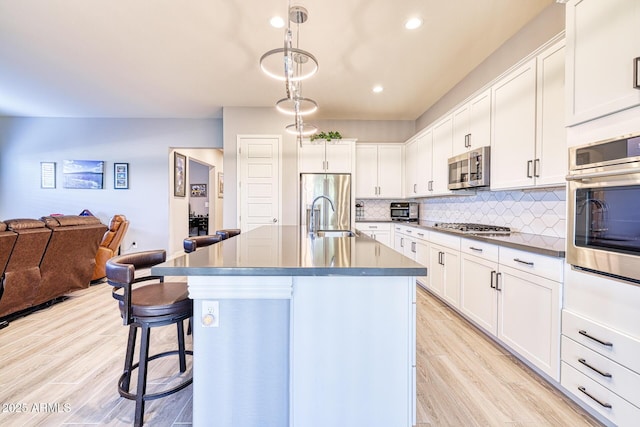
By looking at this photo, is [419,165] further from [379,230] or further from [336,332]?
[336,332]

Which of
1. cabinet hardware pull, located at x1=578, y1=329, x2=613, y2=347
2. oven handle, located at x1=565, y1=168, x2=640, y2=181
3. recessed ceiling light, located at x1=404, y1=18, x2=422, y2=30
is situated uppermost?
recessed ceiling light, located at x1=404, y1=18, x2=422, y2=30

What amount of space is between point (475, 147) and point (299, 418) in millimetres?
2896

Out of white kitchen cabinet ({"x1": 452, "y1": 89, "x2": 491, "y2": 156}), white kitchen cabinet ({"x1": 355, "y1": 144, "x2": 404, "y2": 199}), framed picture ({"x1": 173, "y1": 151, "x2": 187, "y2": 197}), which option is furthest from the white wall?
white kitchen cabinet ({"x1": 452, "y1": 89, "x2": 491, "y2": 156})

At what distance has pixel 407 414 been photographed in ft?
3.89

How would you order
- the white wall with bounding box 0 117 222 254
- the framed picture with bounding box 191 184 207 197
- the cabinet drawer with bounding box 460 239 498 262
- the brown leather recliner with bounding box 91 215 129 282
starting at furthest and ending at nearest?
the framed picture with bounding box 191 184 207 197, the white wall with bounding box 0 117 222 254, the brown leather recliner with bounding box 91 215 129 282, the cabinet drawer with bounding box 460 239 498 262

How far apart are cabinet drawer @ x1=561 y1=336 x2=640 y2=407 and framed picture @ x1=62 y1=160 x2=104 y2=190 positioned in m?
7.14

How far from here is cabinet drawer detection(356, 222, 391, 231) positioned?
4.89m

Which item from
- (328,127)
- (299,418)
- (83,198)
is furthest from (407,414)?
(83,198)

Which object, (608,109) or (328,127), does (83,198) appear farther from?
(608,109)

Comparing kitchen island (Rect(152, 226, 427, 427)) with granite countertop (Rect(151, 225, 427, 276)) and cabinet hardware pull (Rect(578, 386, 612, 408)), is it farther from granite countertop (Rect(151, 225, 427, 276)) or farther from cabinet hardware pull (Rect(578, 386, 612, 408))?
cabinet hardware pull (Rect(578, 386, 612, 408))

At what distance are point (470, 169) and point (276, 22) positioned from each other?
236 cm

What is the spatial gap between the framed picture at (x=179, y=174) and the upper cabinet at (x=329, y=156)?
2.95 meters

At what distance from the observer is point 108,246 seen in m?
4.25

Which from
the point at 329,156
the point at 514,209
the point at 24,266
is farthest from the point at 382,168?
the point at 24,266
